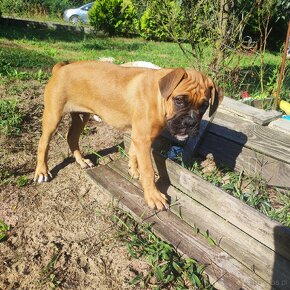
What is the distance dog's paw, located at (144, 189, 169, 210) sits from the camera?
3434 mm

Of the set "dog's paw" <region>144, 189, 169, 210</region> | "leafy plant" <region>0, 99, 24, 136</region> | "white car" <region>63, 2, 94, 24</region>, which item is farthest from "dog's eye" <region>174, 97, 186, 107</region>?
"white car" <region>63, 2, 94, 24</region>

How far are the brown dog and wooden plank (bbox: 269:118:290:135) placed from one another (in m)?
0.78

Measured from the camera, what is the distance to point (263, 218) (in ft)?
8.46

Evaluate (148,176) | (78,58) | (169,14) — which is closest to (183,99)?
(148,176)

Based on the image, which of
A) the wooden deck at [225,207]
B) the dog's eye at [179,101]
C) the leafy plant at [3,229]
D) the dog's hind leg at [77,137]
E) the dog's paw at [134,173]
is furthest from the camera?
the dog's hind leg at [77,137]

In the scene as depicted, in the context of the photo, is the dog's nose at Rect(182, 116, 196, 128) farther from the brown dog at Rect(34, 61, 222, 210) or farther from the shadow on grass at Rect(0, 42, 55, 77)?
the shadow on grass at Rect(0, 42, 55, 77)

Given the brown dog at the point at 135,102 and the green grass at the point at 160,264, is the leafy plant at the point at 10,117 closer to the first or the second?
the brown dog at the point at 135,102

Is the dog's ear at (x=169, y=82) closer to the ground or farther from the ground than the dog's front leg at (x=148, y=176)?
farther from the ground

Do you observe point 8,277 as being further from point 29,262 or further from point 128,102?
point 128,102

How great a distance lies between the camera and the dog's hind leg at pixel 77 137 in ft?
14.2

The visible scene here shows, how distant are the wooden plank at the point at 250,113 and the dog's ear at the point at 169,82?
47.3 inches

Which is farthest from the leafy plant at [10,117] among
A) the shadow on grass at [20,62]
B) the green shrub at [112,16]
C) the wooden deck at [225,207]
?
the green shrub at [112,16]

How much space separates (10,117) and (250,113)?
138 inches

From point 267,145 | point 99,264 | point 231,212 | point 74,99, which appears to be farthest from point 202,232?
point 74,99
